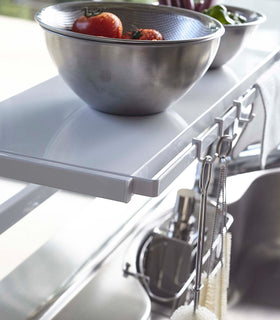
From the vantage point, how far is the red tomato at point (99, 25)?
74cm

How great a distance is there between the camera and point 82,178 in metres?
0.61

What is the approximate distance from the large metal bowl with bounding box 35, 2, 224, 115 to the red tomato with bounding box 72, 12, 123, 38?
0.07 feet

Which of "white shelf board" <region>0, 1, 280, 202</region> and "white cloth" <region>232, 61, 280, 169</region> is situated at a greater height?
"white shelf board" <region>0, 1, 280, 202</region>

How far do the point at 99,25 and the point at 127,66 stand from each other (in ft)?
0.26

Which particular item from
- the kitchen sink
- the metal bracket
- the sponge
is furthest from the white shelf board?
the kitchen sink

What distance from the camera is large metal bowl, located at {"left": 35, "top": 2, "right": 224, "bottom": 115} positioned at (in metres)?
0.68

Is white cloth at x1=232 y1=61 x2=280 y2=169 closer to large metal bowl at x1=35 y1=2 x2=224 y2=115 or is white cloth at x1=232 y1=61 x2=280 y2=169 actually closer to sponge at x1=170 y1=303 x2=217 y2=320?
large metal bowl at x1=35 y1=2 x2=224 y2=115

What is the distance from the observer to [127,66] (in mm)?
691

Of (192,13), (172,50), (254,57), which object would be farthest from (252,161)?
(172,50)

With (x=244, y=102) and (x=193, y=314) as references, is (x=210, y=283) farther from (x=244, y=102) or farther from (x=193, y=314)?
(x=244, y=102)

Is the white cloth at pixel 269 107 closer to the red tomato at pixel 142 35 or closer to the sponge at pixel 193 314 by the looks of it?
the red tomato at pixel 142 35

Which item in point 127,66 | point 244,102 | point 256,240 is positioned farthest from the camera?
point 256,240

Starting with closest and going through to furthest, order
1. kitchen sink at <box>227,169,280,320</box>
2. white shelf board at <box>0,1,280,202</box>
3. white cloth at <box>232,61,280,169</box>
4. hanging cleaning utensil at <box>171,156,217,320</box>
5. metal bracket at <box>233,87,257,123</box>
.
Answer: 1. white shelf board at <box>0,1,280,202</box>
2. hanging cleaning utensil at <box>171,156,217,320</box>
3. metal bracket at <box>233,87,257,123</box>
4. white cloth at <box>232,61,280,169</box>
5. kitchen sink at <box>227,169,280,320</box>

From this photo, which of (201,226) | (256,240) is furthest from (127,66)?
(256,240)
